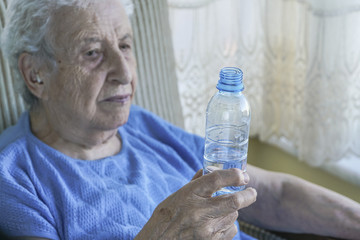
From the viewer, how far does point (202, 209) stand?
93 cm

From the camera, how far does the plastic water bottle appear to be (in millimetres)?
1054

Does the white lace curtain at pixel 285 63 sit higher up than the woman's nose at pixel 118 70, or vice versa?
the woman's nose at pixel 118 70

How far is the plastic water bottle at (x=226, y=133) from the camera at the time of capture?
105 centimetres

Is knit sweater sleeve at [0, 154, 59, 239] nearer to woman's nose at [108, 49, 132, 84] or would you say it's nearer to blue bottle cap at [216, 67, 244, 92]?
woman's nose at [108, 49, 132, 84]

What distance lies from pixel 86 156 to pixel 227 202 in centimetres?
55

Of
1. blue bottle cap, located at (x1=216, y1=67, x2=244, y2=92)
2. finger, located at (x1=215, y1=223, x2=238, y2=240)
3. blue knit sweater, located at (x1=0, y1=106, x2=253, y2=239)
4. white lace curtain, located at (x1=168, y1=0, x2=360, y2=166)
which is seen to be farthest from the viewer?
white lace curtain, located at (x1=168, y1=0, x2=360, y2=166)

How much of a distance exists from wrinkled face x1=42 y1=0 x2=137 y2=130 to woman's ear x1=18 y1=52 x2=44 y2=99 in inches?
1.1

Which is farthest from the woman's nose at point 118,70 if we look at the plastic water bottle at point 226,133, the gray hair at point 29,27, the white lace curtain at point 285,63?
the white lace curtain at point 285,63

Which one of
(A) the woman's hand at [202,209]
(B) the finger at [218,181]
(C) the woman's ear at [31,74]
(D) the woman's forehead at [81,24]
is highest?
(D) the woman's forehead at [81,24]

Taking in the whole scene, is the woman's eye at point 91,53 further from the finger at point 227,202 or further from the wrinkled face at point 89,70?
the finger at point 227,202

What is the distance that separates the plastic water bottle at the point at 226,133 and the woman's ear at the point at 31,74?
1.67 feet

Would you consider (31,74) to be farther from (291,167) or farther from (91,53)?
(291,167)

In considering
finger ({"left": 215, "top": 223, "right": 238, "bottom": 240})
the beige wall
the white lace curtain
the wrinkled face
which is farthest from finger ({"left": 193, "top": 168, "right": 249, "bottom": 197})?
the beige wall

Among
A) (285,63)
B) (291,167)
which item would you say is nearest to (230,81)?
(285,63)
